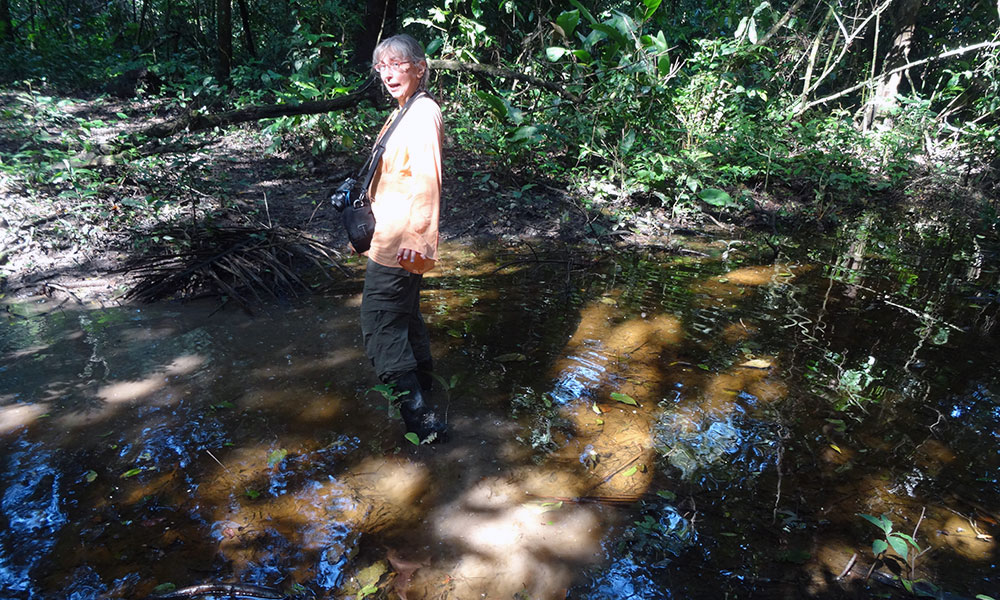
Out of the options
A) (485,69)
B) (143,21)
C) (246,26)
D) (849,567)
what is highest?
(143,21)

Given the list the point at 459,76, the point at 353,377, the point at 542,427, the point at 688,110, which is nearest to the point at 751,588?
the point at 542,427

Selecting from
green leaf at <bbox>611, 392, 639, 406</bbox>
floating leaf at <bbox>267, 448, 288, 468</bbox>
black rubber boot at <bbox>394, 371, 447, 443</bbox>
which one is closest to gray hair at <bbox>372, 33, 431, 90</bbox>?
black rubber boot at <bbox>394, 371, 447, 443</bbox>

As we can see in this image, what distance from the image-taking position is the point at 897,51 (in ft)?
34.8

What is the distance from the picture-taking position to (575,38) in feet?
24.6

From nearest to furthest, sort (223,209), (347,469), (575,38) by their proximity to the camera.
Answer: (347,469) → (223,209) → (575,38)

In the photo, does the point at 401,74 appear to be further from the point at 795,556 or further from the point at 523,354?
the point at 795,556

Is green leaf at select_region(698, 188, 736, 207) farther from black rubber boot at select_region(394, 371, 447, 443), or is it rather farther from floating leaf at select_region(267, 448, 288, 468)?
floating leaf at select_region(267, 448, 288, 468)

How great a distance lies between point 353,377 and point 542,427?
1255mm

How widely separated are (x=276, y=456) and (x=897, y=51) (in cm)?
1303

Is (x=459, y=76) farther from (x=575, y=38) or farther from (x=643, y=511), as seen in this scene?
(x=643, y=511)

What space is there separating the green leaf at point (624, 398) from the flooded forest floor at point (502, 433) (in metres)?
0.02

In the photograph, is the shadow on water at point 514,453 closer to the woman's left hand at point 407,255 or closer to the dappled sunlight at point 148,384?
the dappled sunlight at point 148,384

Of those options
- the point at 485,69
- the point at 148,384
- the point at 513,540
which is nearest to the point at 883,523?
the point at 513,540

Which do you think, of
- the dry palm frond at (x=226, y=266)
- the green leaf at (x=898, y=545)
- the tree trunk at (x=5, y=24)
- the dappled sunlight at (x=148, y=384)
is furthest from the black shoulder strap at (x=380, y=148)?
the tree trunk at (x=5, y=24)
